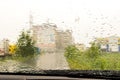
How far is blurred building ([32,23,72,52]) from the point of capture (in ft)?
4.93

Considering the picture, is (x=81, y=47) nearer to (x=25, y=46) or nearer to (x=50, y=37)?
(x=50, y=37)

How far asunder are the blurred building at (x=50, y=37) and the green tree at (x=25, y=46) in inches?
1.7

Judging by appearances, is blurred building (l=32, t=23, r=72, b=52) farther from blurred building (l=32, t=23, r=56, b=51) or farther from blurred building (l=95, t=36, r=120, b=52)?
blurred building (l=95, t=36, r=120, b=52)

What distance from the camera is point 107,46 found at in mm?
1482

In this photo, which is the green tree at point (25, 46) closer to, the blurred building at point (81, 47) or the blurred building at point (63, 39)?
the blurred building at point (63, 39)

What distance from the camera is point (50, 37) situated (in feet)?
4.98

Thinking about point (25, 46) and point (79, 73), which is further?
point (25, 46)

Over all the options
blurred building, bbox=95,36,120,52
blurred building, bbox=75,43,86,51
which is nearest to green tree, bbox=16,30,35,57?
blurred building, bbox=75,43,86,51

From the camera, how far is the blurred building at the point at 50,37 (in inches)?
59.1

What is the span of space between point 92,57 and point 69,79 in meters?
0.25

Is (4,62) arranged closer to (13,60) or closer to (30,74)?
→ (13,60)

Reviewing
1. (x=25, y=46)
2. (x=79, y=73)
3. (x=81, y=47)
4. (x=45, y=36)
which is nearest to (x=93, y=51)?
(x=81, y=47)

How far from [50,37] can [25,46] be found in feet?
0.61

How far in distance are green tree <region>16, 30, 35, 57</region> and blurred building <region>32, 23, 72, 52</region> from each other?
4 centimetres
